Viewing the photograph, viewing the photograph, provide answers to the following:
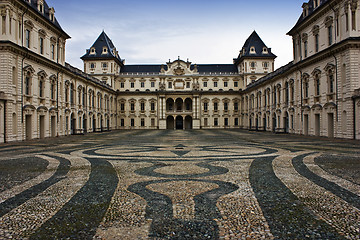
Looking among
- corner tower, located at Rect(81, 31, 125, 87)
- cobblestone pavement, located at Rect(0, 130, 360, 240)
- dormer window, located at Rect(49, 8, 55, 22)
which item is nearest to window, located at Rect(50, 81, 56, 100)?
dormer window, located at Rect(49, 8, 55, 22)

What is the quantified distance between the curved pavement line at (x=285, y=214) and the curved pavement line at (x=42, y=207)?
3.91 metres

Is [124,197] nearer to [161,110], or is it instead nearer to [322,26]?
[322,26]

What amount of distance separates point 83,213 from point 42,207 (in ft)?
3.27

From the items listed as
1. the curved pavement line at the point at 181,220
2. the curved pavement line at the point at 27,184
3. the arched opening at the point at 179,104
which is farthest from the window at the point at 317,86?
the arched opening at the point at 179,104

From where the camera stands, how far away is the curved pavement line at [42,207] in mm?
3998

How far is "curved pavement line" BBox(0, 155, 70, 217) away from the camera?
4.90 m

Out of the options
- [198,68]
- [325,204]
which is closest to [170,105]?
[198,68]

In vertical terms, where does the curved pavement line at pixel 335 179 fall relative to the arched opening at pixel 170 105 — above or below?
below

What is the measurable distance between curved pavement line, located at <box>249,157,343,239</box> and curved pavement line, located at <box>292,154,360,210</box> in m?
0.99

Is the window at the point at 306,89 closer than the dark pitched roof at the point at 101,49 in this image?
Yes

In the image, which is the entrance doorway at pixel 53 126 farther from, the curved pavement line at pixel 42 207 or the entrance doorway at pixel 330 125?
the entrance doorway at pixel 330 125

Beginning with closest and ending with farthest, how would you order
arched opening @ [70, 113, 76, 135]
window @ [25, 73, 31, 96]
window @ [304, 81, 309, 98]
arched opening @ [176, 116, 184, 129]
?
1. window @ [25, 73, 31, 96]
2. window @ [304, 81, 309, 98]
3. arched opening @ [70, 113, 76, 135]
4. arched opening @ [176, 116, 184, 129]

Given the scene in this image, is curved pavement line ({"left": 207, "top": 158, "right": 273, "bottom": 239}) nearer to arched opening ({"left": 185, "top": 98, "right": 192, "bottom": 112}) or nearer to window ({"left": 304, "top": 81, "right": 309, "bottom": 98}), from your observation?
window ({"left": 304, "top": 81, "right": 309, "bottom": 98})

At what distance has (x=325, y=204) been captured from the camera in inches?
196
